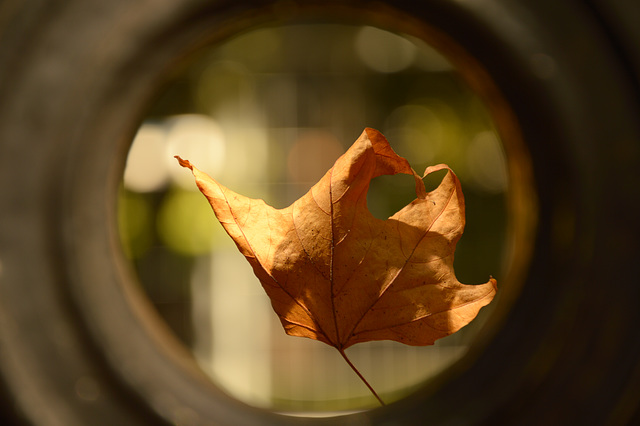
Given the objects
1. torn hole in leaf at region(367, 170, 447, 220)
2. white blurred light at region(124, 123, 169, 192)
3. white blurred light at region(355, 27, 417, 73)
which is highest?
white blurred light at region(355, 27, 417, 73)

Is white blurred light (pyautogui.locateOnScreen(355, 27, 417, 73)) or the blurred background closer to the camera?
the blurred background

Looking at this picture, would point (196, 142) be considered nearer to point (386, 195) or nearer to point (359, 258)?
point (386, 195)

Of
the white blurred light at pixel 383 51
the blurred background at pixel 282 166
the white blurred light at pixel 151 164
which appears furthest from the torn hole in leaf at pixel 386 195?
the white blurred light at pixel 151 164

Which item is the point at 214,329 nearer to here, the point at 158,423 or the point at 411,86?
the point at 411,86

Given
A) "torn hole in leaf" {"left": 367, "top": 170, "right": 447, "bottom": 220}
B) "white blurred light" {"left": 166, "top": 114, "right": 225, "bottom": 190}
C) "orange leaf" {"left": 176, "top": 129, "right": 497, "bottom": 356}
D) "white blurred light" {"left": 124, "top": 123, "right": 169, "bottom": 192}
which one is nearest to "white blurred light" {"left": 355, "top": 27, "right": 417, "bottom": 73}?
"torn hole in leaf" {"left": 367, "top": 170, "right": 447, "bottom": 220}

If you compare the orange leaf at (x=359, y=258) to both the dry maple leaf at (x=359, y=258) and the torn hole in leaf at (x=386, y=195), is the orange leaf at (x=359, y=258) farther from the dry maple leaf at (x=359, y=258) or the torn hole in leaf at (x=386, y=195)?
the torn hole in leaf at (x=386, y=195)

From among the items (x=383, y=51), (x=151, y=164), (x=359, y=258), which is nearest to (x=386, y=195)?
(x=383, y=51)

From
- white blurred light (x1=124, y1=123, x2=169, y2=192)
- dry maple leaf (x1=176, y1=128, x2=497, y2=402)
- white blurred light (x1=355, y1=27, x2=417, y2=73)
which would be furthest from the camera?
white blurred light (x1=355, y1=27, x2=417, y2=73)

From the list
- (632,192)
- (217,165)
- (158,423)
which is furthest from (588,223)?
(217,165)

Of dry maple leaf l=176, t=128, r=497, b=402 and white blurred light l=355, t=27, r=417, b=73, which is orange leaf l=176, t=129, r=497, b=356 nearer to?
dry maple leaf l=176, t=128, r=497, b=402
